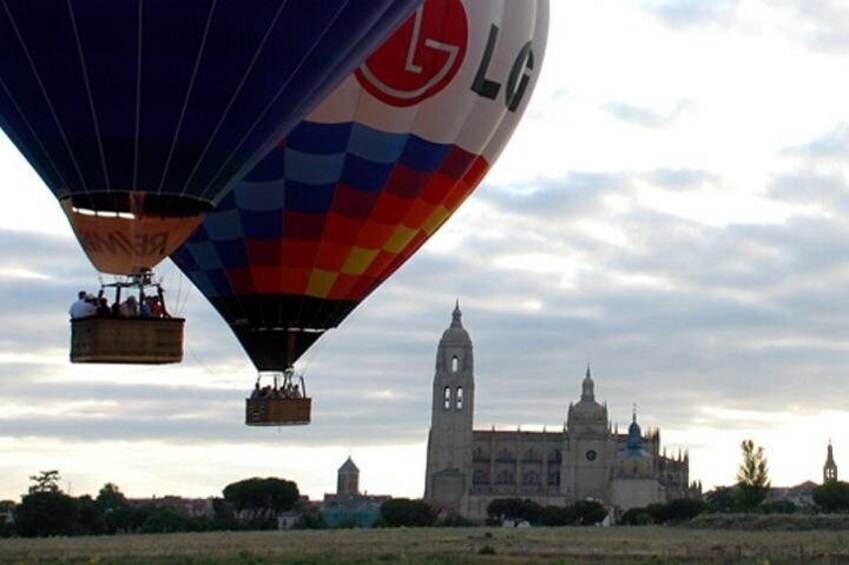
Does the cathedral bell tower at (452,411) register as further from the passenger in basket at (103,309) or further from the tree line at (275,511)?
the passenger in basket at (103,309)

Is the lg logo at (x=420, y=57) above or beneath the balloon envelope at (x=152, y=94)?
above

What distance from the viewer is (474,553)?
31.5 metres

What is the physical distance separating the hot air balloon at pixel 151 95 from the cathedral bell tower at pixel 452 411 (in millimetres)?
105481

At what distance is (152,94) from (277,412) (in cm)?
730

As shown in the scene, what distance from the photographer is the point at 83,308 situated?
620 inches

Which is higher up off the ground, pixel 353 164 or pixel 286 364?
pixel 353 164

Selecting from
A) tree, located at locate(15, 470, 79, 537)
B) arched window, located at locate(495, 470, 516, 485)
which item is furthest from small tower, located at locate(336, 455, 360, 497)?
tree, located at locate(15, 470, 79, 537)

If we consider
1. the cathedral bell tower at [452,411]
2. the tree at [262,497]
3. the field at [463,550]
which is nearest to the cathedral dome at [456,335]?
the cathedral bell tower at [452,411]

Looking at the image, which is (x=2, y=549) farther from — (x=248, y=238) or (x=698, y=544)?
(x=248, y=238)

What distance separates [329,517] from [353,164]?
252 feet

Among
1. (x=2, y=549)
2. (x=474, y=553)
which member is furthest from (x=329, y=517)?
(x=474, y=553)

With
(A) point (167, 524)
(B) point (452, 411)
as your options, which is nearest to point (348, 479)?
(B) point (452, 411)

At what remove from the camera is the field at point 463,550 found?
28719 mm

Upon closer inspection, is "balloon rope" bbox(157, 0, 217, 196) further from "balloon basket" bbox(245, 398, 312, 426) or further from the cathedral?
the cathedral
